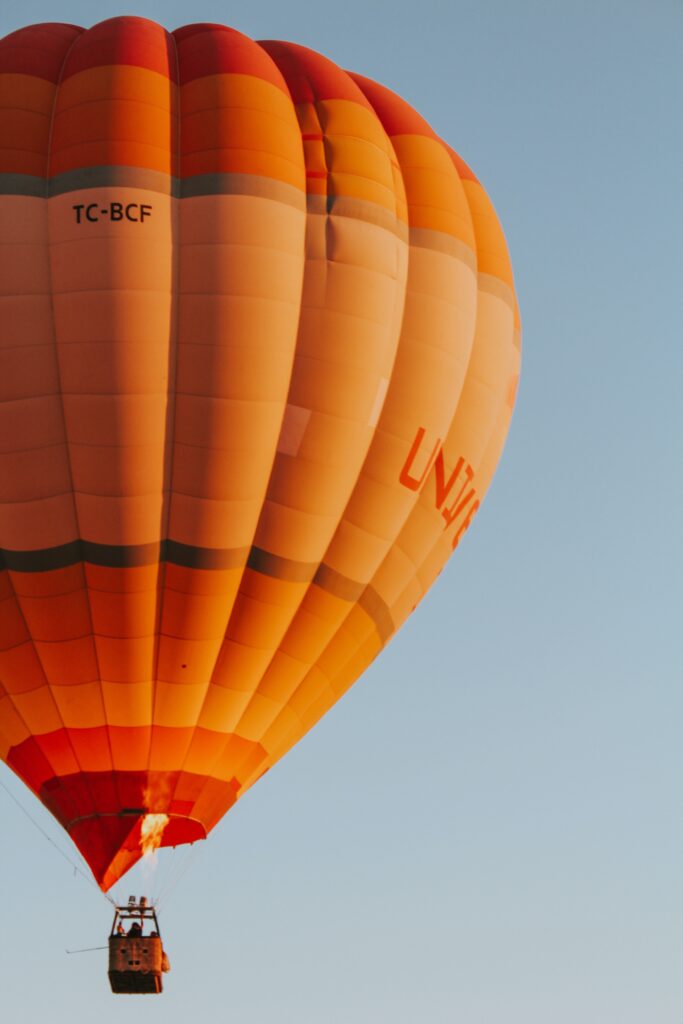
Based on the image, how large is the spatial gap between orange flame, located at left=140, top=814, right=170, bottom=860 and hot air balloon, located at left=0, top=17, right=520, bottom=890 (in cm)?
3

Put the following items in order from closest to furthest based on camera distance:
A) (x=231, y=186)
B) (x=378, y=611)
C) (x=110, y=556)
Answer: (x=231, y=186), (x=110, y=556), (x=378, y=611)

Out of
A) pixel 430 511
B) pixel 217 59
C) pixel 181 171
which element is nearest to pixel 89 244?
pixel 181 171

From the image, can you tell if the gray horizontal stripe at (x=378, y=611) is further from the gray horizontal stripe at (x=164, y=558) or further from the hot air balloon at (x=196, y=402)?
the gray horizontal stripe at (x=164, y=558)

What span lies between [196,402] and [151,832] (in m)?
4.35

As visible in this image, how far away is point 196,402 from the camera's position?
18.3 m

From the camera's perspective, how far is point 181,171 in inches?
730

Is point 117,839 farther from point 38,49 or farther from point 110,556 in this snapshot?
point 38,49

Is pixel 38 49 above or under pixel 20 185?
above

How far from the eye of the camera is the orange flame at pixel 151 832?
19.2 m

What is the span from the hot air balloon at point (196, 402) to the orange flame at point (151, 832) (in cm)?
3

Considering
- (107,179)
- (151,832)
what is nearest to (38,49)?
(107,179)

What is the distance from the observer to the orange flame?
19.2 metres

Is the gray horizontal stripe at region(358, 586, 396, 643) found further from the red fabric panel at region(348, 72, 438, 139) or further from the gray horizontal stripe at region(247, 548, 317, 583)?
the red fabric panel at region(348, 72, 438, 139)

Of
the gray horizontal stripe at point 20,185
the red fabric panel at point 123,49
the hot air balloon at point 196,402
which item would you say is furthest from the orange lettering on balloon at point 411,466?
the gray horizontal stripe at point 20,185
